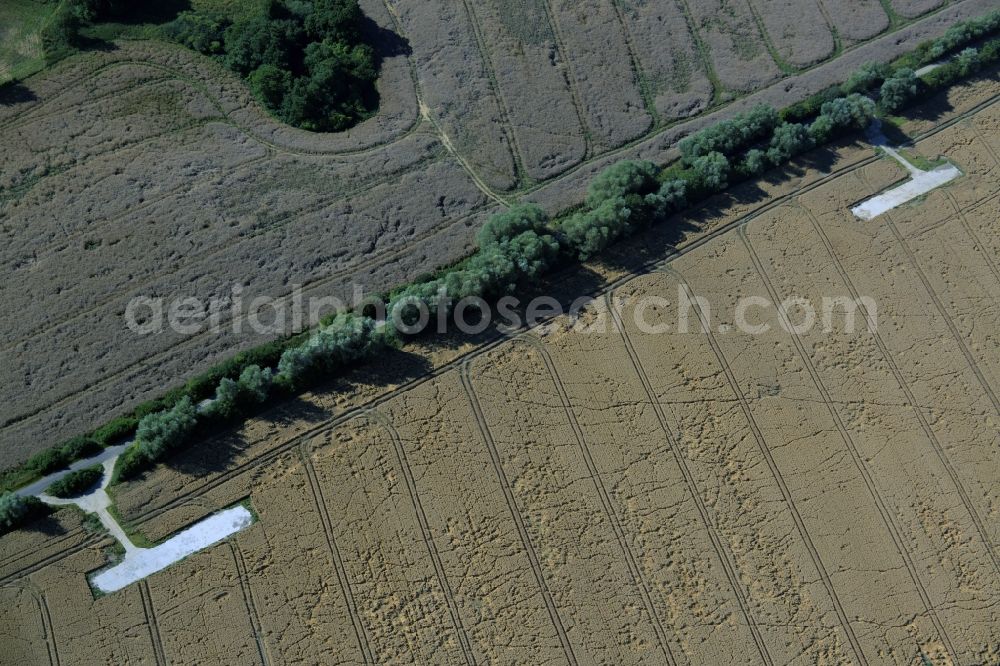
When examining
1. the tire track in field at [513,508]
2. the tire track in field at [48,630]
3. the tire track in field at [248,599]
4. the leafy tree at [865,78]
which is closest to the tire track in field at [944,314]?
the leafy tree at [865,78]

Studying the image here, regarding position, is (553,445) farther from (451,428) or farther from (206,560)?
(206,560)

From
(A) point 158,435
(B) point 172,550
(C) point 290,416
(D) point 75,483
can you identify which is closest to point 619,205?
(C) point 290,416

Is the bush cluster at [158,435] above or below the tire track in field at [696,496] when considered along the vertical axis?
above

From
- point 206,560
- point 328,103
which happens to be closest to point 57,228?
point 328,103

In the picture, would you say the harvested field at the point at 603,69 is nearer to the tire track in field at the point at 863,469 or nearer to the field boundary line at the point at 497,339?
the field boundary line at the point at 497,339

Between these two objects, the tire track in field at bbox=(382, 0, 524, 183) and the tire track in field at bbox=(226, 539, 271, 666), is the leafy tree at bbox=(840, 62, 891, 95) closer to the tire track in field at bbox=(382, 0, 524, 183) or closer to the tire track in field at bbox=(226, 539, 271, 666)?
the tire track in field at bbox=(382, 0, 524, 183)

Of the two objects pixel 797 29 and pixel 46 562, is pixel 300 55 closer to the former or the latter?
pixel 46 562

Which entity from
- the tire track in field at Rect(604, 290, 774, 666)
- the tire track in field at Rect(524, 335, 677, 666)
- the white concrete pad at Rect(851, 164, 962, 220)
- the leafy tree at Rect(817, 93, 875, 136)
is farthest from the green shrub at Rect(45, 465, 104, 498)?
the leafy tree at Rect(817, 93, 875, 136)
